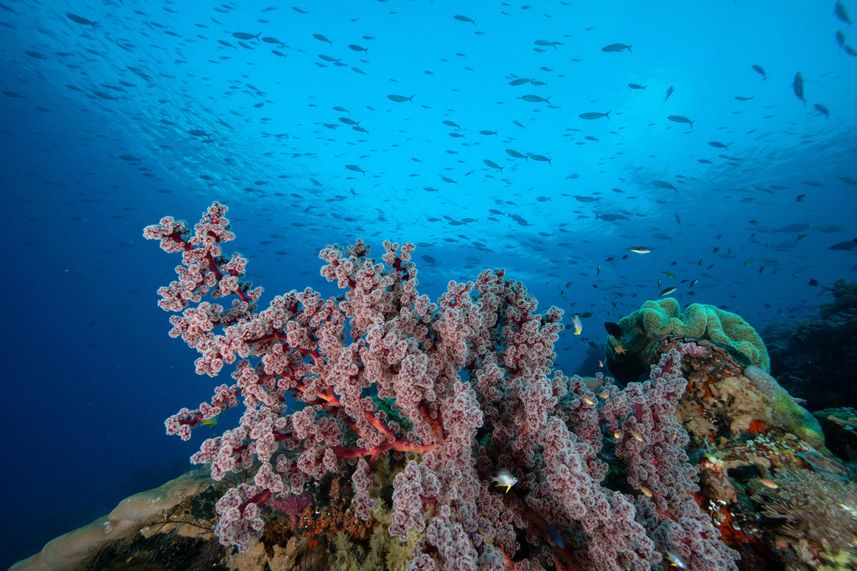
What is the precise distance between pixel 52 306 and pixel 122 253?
48.5 metres

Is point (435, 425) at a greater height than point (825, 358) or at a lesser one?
greater

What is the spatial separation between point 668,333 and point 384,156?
141 ft

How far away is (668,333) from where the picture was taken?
7.42 meters

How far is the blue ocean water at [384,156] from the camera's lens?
26.6m

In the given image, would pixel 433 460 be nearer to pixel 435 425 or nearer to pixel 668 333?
pixel 435 425

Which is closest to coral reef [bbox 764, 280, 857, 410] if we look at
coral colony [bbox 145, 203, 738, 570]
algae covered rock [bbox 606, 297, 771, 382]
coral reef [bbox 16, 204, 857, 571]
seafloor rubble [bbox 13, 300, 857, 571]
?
algae covered rock [bbox 606, 297, 771, 382]

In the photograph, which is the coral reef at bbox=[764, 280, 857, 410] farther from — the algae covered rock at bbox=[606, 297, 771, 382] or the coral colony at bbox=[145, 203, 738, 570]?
the coral colony at bbox=[145, 203, 738, 570]

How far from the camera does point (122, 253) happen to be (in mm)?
69500

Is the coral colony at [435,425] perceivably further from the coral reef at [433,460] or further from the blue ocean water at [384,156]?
the blue ocean water at [384,156]

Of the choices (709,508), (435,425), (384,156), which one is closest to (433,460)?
(435,425)

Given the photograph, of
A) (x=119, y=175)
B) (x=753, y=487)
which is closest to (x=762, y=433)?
(x=753, y=487)

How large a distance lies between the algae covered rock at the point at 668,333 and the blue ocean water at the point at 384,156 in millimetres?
8762

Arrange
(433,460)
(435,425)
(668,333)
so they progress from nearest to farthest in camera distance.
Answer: (433,460)
(435,425)
(668,333)

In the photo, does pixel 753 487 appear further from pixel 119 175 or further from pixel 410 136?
pixel 119 175
